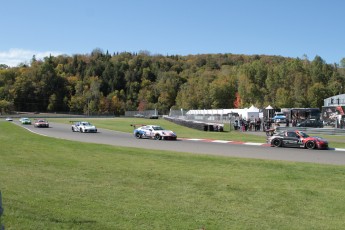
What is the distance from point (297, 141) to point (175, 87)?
136 metres

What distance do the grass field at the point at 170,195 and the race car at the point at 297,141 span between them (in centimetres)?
925

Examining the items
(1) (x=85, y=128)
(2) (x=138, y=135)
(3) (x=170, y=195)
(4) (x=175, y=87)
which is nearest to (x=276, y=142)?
(2) (x=138, y=135)

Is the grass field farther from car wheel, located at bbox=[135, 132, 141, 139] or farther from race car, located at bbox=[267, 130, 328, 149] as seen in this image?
car wheel, located at bbox=[135, 132, 141, 139]

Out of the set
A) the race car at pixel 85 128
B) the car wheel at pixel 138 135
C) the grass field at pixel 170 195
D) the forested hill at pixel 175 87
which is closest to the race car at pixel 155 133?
the car wheel at pixel 138 135

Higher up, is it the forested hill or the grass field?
the forested hill

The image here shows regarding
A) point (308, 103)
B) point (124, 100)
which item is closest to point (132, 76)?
point (124, 100)

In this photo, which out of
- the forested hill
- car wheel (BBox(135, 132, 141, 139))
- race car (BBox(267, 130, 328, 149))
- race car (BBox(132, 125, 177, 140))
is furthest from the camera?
the forested hill

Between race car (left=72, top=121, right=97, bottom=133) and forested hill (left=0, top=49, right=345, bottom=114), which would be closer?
race car (left=72, top=121, right=97, bottom=133)

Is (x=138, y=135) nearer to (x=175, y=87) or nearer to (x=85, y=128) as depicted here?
(x=85, y=128)

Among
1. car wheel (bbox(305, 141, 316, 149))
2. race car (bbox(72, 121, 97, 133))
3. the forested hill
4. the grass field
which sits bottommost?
the grass field

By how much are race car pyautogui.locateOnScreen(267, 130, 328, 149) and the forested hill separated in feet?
210

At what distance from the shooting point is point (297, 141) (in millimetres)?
26094

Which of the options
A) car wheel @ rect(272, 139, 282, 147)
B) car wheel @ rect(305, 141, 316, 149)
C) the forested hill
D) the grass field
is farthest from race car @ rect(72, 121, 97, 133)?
the forested hill

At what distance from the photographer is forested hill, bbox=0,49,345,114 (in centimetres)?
9375
